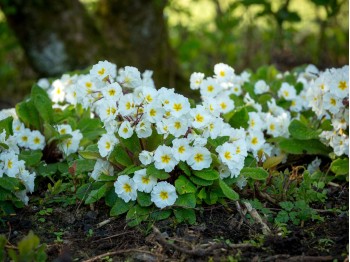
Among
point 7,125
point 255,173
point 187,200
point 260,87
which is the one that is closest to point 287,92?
point 260,87

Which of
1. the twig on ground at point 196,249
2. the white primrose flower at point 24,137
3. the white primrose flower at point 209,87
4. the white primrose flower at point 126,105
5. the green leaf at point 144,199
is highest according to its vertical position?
the white primrose flower at point 209,87

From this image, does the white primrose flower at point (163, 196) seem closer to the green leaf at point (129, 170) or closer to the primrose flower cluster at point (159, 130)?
the primrose flower cluster at point (159, 130)

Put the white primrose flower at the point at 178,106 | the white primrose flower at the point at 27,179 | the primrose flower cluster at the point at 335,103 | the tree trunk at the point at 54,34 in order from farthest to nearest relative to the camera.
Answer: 1. the tree trunk at the point at 54,34
2. the primrose flower cluster at the point at 335,103
3. the white primrose flower at the point at 27,179
4. the white primrose flower at the point at 178,106

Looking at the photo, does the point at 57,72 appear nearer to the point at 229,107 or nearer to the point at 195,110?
the point at 229,107

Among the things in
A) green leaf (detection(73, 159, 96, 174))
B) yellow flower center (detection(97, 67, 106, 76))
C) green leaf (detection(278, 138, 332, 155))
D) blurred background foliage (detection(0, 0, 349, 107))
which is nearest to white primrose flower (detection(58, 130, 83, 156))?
green leaf (detection(73, 159, 96, 174))

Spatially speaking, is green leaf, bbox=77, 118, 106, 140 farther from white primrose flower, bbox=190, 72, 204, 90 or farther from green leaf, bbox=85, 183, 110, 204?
green leaf, bbox=85, 183, 110, 204

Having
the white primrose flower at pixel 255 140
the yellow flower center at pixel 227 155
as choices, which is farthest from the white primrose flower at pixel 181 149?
the white primrose flower at pixel 255 140

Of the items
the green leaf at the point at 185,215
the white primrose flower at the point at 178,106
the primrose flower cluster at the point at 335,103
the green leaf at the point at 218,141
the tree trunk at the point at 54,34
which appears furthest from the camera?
the tree trunk at the point at 54,34

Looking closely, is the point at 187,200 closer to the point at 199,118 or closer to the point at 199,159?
the point at 199,159
